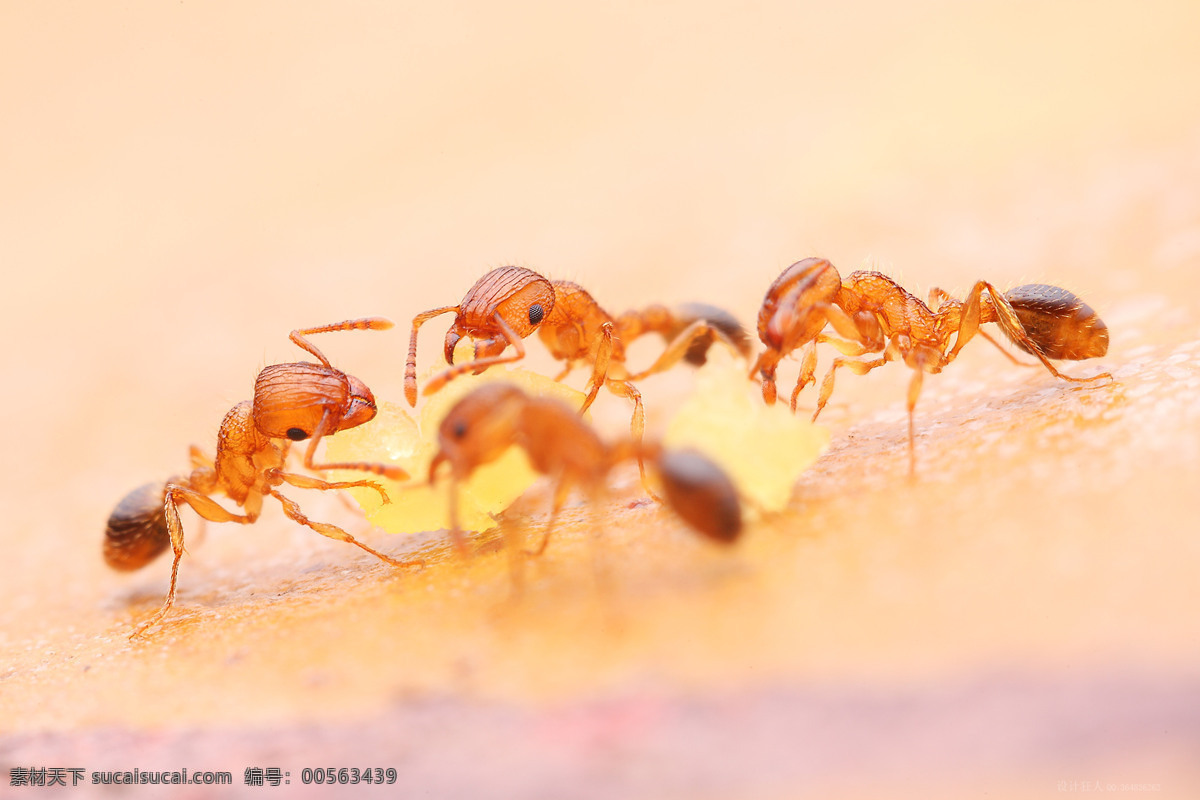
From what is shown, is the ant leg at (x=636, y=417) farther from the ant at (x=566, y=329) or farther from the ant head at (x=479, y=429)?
the ant head at (x=479, y=429)

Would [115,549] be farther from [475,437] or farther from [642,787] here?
[642,787]

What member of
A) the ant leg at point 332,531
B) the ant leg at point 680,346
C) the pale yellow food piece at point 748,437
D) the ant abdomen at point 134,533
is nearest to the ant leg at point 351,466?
the ant leg at point 332,531

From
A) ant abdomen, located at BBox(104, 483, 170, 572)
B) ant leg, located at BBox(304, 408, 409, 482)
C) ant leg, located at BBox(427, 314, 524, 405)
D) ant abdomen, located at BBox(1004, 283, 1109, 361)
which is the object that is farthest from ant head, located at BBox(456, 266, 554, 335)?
ant abdomen, located at BBox(1004, 283, 1109, 361)

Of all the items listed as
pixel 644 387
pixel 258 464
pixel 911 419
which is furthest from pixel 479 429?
pixel 644 387

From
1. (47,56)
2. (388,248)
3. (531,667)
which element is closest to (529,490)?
(531,667)

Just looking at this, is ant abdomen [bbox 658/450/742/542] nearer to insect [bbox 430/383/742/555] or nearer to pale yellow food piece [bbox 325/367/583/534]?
insect [bbox 430/383/742/555]

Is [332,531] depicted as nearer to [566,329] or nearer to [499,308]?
[499,308]
